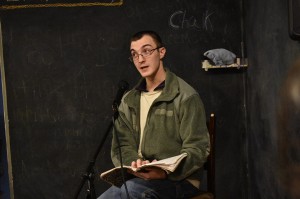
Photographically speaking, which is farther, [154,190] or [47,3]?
[47,3]

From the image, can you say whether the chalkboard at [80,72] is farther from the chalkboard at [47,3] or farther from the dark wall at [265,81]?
the dark wall at [265,81]

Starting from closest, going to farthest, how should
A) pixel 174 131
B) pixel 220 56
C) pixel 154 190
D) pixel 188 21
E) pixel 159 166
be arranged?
pixel 159 166, pixel 154 190, pixel 174 131, pixel 220 56, pixel 188 21

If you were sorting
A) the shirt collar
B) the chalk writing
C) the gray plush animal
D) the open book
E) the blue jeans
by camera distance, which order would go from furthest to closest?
1. the chalk writing
2. the gray plush animal
3. the shirt collar
4. the blue jeans
5. the open book

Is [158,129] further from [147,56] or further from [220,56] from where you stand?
[220,56]

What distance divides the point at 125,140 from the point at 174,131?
34cm

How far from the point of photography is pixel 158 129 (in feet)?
8.32

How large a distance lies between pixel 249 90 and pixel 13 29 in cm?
193

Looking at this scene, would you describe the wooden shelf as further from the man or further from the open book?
the open book

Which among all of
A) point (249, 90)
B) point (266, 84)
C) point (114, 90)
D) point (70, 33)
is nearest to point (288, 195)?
point (266, 84)

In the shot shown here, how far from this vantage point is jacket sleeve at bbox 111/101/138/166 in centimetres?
258

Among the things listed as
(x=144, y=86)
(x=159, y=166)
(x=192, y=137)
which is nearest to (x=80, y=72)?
(x=144, y=86)

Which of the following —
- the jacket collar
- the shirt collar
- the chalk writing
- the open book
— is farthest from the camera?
the chalk writing

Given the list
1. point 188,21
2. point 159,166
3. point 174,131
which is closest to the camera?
point 159,166

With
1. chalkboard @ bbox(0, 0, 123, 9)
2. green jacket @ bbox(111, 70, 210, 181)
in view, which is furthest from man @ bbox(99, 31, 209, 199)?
chalkboard @ bbox(0, 0, 123, 9)
